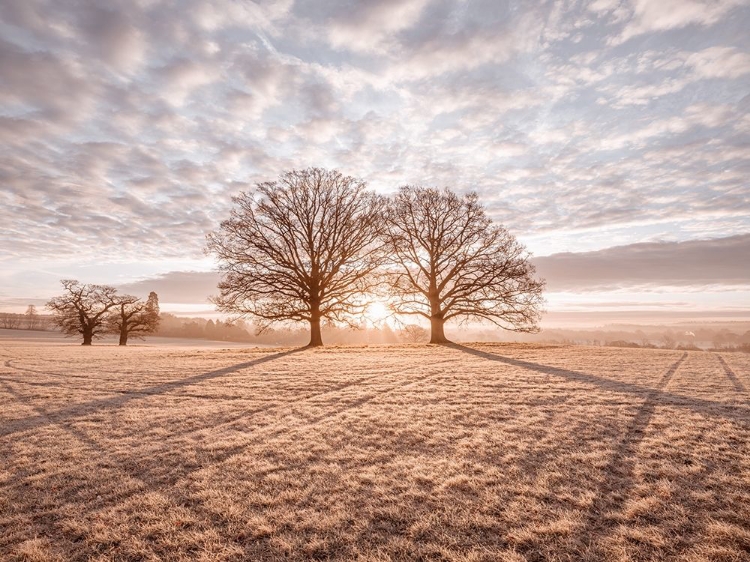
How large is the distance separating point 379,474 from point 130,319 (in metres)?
61.0

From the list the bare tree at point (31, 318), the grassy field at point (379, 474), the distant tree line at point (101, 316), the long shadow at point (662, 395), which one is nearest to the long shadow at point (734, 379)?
the grassy field at point (379, 474)

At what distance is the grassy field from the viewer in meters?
4.19

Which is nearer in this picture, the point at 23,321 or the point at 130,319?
the point at 130,319

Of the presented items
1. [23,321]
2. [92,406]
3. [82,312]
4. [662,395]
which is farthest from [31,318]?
[662,395]

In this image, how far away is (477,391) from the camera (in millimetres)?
12023

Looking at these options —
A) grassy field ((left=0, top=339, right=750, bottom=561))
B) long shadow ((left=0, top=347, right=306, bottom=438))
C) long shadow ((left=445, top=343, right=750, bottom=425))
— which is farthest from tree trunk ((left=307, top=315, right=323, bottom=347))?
grassy field ((left=0, top=339, right=750, bottom=561))

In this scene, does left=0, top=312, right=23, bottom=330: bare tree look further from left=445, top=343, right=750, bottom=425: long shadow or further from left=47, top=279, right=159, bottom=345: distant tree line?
left=445, top=343, right=750, bottom=425: long shadow

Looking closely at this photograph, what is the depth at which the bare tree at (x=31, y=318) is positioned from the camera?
106 meters

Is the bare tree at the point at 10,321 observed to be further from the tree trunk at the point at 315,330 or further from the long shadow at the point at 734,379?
the long shadow at the point at 734,379

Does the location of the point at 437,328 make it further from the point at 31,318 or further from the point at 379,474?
the point at 31,318

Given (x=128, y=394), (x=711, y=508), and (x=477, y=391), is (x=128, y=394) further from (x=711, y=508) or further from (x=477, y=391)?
(x=711, y=508)

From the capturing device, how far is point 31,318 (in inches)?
4345

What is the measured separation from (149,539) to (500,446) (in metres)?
5.60

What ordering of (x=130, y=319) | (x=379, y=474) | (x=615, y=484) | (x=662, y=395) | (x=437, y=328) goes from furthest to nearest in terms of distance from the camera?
(x=130, y=319) < (x=437, y=328) < (x=662, y=395) < (x=379, y=474) < (x=615, y=484)
